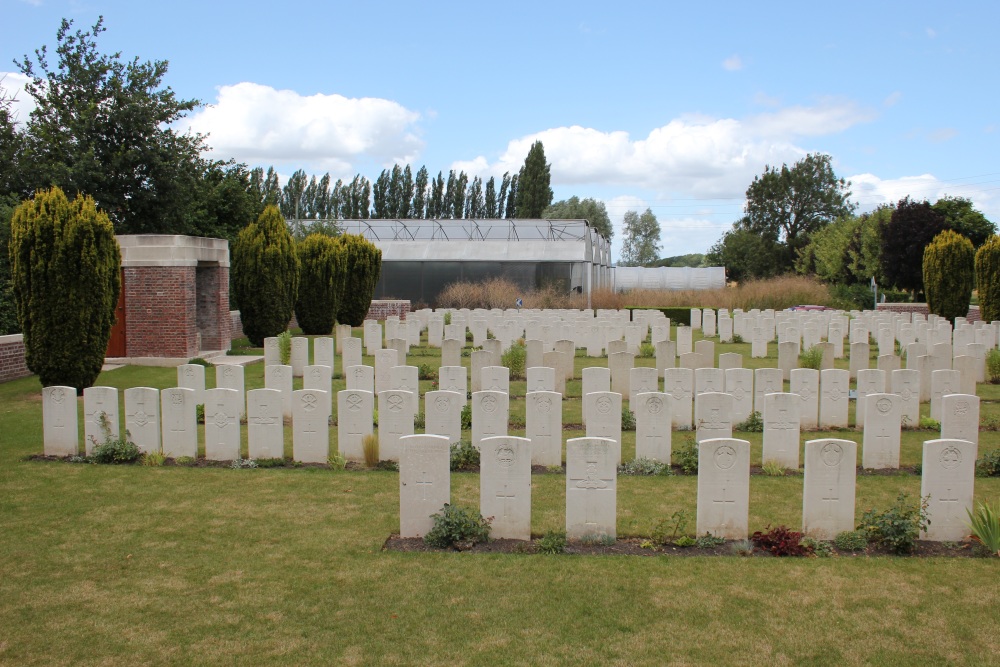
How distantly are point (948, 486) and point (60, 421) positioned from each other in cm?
943

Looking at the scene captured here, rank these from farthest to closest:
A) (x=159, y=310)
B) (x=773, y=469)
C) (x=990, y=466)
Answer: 1. (x=159, y=310)
2. (x=773, y=469)
3. (x=990, y=466)

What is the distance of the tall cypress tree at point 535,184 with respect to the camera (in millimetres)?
60094

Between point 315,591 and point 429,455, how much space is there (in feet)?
4.89

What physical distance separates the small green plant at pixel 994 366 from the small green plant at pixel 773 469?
945 centimetres

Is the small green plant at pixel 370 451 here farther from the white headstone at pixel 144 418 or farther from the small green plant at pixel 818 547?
the small green plant at pixel 818 547

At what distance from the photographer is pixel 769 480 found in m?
8.96

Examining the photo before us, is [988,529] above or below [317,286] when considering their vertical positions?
below

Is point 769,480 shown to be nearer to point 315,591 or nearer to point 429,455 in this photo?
point 429,455

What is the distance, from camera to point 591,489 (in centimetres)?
683

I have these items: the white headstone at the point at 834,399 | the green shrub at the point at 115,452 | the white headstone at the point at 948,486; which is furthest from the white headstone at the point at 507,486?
the white headstone at the point at 834,399

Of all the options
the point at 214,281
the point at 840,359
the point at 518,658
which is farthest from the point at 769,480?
the point at 214,281

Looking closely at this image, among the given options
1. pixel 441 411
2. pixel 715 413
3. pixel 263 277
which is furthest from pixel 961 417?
pixel 263 277

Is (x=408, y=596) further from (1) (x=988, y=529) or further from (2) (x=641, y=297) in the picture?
(2) (x=641, y=297)

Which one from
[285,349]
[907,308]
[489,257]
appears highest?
[489,257]
